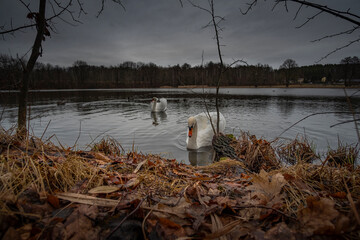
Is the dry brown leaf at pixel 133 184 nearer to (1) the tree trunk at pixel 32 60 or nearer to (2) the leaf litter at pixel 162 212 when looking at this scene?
(2) the leaf litter at pixel 162 212

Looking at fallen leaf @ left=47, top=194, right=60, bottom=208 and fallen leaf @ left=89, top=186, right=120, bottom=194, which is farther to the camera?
fallen leaf @ left=89, top=186, right=120, bottom=194

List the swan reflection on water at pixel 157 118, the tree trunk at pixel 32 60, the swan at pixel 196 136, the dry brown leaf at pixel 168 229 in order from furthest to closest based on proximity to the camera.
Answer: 1. the swan reflection on water at pixel 157 118
2. the swan at pixel 196 136
3. the tree trunk at pixel 32 60
4. the dry brown leaf at pixel 168 229

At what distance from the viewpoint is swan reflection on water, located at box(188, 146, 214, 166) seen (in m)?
5.96

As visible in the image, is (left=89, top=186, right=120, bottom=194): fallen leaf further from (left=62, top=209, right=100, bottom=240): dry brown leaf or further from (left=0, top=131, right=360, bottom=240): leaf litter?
(left=62, top=209, right=100, bottom=240): dry brown leaf

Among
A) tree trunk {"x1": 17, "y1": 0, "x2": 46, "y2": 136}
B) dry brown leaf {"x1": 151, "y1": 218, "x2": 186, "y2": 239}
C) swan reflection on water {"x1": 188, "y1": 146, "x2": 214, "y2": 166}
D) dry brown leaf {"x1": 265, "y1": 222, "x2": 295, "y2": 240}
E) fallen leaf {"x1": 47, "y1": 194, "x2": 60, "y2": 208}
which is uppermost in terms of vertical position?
tree trunk {"x1": 17, "y1": 0, "x2": 46, "y2": 136}

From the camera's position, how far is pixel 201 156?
21.4ft

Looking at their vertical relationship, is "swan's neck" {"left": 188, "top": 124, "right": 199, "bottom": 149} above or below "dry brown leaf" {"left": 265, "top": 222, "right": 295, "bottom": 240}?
below

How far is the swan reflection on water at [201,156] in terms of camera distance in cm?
596

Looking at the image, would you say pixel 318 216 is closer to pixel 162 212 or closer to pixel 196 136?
pixel 162 212

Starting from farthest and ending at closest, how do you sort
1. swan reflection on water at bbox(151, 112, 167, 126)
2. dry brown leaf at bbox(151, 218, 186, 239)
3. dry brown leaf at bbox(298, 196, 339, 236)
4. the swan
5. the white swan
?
1. the white swan
2. swan reflection on water at bbox(151, 112, 167, 126)
3. the swan
4. dry brown leaf at bbox(151, 218, 186, 239)
5. dry brown leaf at bbox(298, 196, 339, 236)

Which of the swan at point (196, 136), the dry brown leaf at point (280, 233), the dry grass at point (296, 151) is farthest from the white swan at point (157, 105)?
the dry brown leaf at point (280, 233)

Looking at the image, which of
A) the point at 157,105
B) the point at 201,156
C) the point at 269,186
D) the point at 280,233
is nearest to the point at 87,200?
the point at 280,233

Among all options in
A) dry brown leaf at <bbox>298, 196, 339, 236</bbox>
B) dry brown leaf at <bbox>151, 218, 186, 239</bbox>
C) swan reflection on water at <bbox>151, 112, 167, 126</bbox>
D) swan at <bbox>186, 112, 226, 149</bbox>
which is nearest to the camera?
dry brown leaf at <bbox>298, 196, 339, 236</bbox>

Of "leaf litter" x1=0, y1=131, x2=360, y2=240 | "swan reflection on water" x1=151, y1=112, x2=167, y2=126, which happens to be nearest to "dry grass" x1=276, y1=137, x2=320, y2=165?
"leaf litter" x1=0, y1=131, x2=360, y2=240
